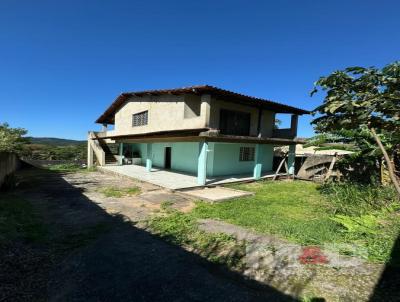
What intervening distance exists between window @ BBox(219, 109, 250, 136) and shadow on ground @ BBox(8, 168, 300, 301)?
10.2 meters

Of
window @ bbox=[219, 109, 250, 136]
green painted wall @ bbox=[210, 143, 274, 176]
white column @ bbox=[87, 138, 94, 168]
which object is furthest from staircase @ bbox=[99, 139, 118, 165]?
window @ bbox=[219, 109, 250, 136]

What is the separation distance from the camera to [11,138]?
22547 millimetres

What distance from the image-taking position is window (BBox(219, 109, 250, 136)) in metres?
15.7

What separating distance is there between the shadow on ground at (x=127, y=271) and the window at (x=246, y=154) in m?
13.1

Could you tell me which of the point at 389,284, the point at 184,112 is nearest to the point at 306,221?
the point at 389,284

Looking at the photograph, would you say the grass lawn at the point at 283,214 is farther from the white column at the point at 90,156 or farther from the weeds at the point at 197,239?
the white column at the point at 90,156

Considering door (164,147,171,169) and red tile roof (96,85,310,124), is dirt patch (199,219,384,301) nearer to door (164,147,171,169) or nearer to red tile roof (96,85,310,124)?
red tile roof (96,85,310,124)

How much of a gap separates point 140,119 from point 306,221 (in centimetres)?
1604

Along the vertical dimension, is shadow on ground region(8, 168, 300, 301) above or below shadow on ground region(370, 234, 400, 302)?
below

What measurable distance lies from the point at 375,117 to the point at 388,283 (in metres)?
4.55

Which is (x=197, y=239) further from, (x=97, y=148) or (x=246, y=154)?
(x=97, y=148)

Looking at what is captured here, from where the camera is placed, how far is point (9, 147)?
850 inches

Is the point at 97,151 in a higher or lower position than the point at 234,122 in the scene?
lower

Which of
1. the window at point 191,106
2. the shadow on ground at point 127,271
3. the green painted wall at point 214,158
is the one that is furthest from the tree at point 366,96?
the green painted wall at point 214,158
